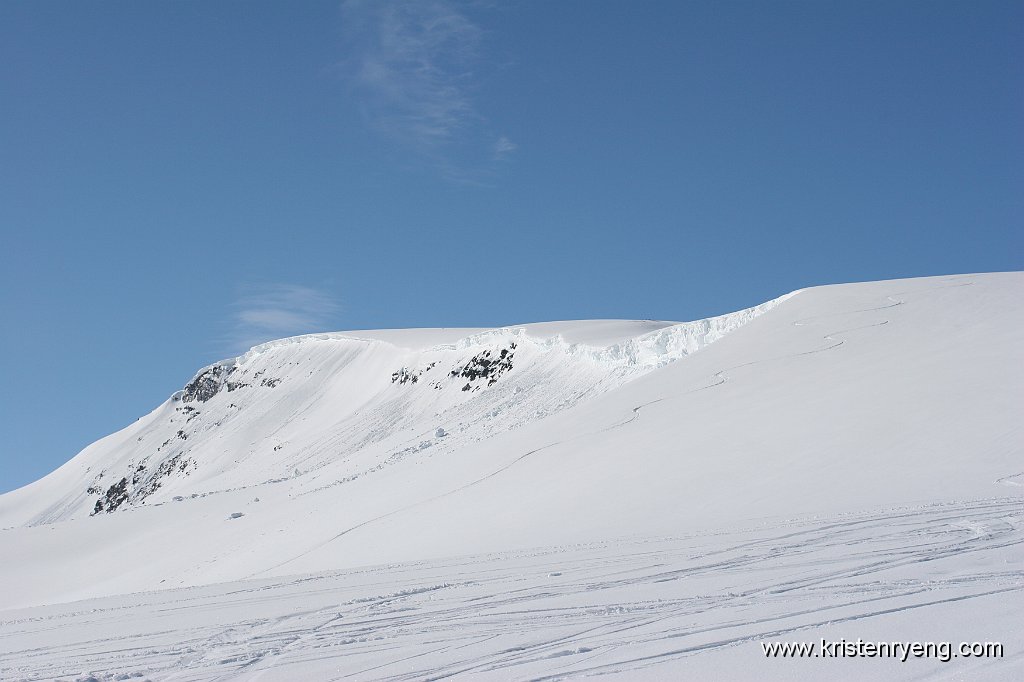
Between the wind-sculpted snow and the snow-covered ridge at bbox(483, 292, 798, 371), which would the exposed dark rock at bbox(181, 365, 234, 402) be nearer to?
the wind-sculpted snow

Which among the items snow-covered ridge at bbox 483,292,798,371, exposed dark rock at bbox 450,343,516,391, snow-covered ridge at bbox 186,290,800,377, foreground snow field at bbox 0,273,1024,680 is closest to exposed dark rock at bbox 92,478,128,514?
exposed dark rock at bbox 450,343,516,391

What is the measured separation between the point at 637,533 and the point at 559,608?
3.81 m

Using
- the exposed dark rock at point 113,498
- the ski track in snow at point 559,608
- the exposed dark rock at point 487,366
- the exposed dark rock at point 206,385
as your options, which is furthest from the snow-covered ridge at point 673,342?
the exposed dark rock at point 206,385

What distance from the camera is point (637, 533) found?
1031 centimetres

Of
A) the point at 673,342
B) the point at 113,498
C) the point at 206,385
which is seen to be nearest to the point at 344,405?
the point at 113,498

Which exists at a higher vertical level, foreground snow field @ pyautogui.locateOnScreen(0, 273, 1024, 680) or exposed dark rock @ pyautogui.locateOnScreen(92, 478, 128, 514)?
exposed dark rock @ pyautogui.locateOnScreen(92, 478, 128, 514)

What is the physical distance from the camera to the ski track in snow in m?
5.62

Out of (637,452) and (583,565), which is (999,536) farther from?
(637,452)

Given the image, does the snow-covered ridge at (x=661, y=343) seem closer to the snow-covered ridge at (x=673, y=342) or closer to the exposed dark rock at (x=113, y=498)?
the snow-covered ridge at (x=673, y=342)

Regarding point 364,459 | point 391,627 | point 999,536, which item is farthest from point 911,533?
point 364,459

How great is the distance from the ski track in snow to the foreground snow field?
0.04 metres

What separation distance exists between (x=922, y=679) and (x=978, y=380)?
446 inches

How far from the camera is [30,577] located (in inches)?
794

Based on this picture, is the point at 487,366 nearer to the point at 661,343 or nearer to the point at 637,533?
the point at 661,343
